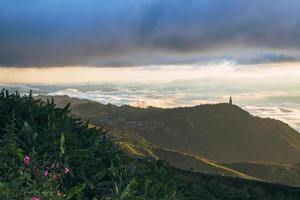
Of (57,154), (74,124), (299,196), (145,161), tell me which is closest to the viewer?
(57,154)

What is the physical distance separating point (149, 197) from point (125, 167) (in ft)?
3.12

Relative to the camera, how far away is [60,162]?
9359mm

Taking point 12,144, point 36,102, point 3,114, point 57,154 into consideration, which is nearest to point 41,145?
point 57,154

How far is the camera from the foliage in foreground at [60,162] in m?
8.07

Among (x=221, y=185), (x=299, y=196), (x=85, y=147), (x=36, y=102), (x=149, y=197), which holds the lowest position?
(x=299, y=196)

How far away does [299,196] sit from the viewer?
26109mm

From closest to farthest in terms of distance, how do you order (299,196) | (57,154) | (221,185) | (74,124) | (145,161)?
(57,154) < (74,124) < (145,161) < (221,185) < (299,196)

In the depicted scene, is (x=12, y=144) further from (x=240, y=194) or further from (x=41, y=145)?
(x=240, y=194)

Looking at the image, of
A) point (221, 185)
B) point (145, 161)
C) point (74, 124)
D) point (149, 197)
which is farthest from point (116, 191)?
point (221, 185)

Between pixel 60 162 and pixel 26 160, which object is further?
pixel 60 162

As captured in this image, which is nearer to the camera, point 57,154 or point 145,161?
point 57,154

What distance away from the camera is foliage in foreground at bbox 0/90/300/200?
8.07m

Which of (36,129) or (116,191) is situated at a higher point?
(36,129)

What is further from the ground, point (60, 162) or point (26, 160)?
point (26, 160)
